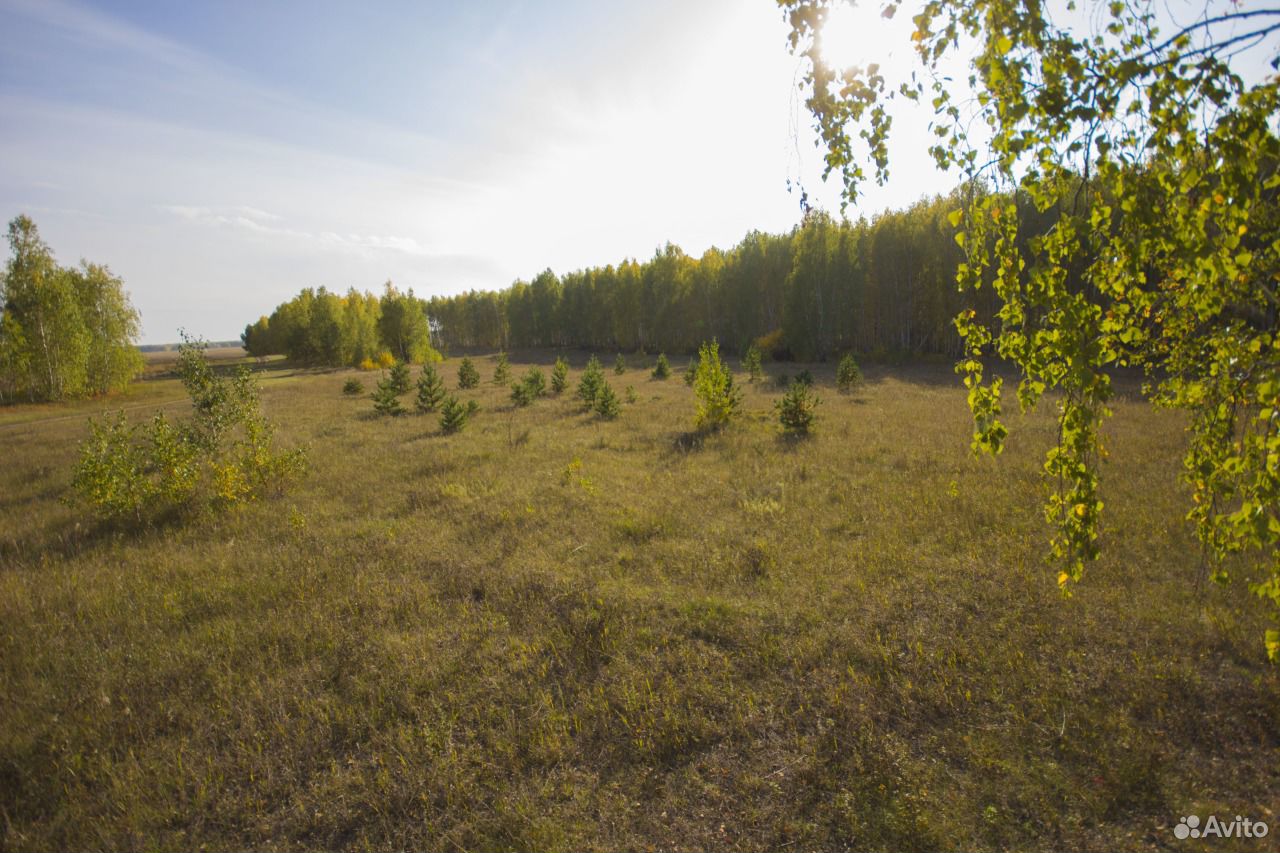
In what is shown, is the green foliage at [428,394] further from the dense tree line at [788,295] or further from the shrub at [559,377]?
the dense tree line at [788,295]

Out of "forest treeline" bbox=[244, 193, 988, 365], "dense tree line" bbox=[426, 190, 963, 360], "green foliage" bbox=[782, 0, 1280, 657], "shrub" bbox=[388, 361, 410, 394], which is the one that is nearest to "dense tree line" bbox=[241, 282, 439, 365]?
"forest treeline" bbox=[244, 193, 988, 365]

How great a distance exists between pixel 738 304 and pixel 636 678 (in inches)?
1911

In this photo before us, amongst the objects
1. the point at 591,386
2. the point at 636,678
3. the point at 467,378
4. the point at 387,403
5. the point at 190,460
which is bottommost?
the point at 636,678

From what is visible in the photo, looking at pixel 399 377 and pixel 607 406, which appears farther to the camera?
pixel 399 377

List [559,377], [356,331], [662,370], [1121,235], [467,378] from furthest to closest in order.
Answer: [356,331] → [662,370] → [467,378] → [559,377] → [1121,235]

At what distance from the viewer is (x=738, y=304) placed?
5069 centimetres

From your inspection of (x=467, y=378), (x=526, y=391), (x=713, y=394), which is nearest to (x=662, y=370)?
(x=467, y=378)

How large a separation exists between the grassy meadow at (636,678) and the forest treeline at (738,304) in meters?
19.3

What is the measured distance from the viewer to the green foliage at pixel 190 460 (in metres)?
9.56

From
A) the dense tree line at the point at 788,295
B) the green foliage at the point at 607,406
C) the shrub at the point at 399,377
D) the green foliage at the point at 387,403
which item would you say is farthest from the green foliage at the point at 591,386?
the dense tree line at the point at 788,295

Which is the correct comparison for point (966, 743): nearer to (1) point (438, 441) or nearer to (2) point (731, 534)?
(2) point (731, 534)

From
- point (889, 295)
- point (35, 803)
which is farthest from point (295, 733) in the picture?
point (889, 295)

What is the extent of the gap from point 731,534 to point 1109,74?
7.09 meters

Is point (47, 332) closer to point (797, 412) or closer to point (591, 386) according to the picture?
point (591, 386)
